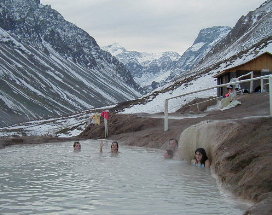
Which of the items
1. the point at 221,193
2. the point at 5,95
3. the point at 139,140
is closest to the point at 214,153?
the point at 221,193

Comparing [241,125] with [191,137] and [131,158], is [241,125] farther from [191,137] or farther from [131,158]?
[131,158]

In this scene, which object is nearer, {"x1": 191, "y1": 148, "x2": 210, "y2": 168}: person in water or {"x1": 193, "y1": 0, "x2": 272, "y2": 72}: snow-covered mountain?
{"x1": 191, "y1": 148, "x2": 210, "y2": 168}: person in water

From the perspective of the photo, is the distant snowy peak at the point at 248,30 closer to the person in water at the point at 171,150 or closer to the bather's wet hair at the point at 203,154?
the person in water at the point at 171,150

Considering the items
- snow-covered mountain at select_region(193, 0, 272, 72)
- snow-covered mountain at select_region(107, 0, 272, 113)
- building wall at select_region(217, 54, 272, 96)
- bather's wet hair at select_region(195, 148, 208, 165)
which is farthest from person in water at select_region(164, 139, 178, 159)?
snow-covered mountain at select_region(193, 0, 272, 72)

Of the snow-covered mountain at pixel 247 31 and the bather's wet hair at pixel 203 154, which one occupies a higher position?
the snow-covered mountain at pixel 247 31

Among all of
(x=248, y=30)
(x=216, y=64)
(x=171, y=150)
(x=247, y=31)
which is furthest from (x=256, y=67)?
(x=247, y=31)

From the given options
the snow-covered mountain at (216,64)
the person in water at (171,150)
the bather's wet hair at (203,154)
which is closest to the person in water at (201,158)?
the bather's wet hair at (203,154)

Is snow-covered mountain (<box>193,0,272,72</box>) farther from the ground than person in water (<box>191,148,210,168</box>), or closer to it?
farther from the ground

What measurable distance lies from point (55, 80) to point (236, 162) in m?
183

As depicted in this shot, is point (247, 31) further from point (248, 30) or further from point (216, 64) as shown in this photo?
point (216, 64)

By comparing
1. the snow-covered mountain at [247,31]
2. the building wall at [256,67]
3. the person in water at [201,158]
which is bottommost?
the person in water at [201,158]

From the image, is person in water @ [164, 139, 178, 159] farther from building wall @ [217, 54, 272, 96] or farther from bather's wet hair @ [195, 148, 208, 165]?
building wall @ [217, 54, 272, 96]

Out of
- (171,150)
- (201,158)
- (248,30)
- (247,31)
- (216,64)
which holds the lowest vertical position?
(201,158)

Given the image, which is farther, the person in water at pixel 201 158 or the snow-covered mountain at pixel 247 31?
the snow-covered mountain at pixel 247 31
